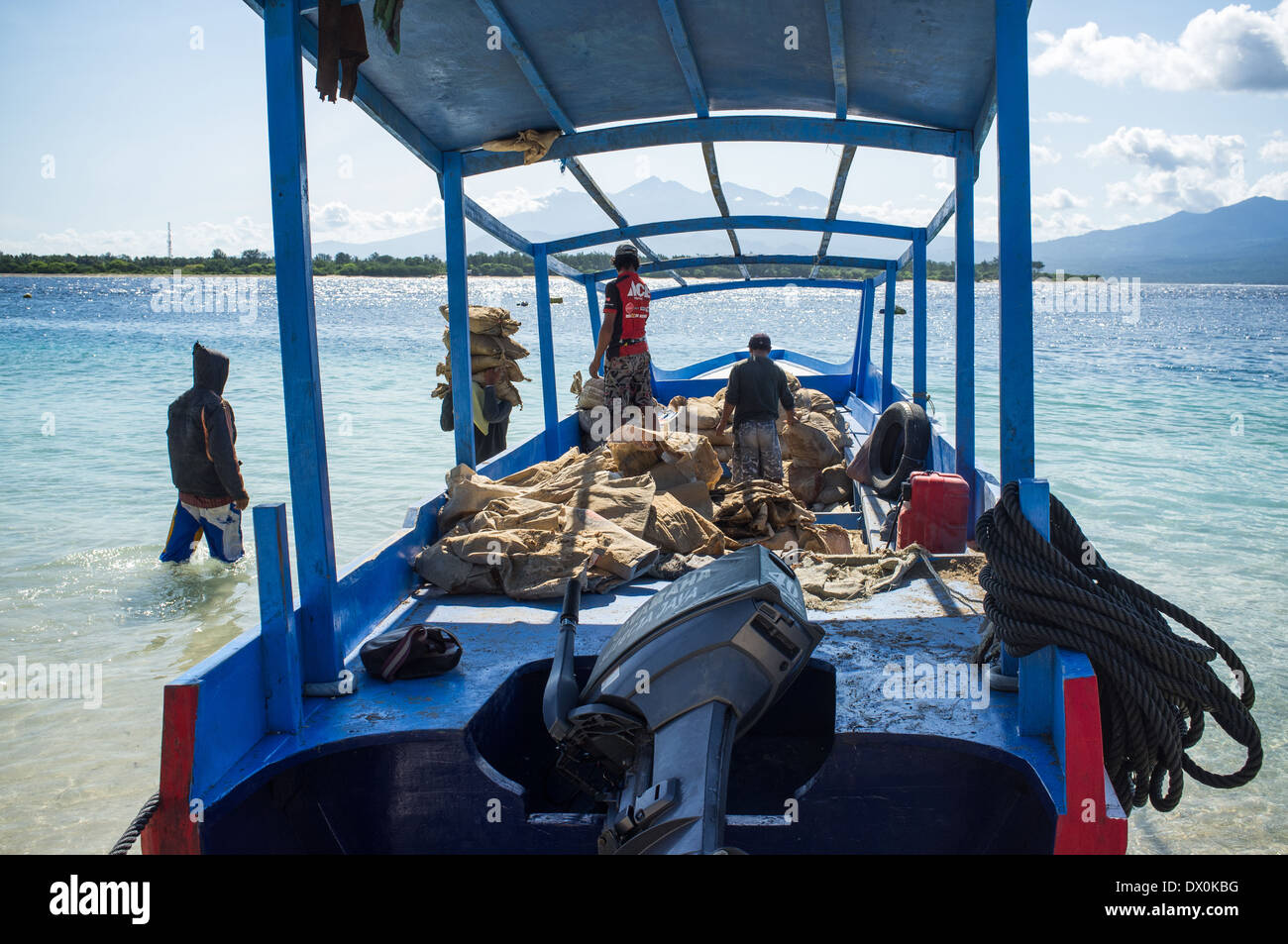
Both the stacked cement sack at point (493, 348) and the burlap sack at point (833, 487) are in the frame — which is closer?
the burlap sack at point (833, 487)

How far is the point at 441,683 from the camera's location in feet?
10.9

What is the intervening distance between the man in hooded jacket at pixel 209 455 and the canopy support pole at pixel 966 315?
16.1ft

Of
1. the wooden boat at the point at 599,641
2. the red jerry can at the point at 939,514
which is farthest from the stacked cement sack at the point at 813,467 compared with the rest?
the wooden boat at the point at 599,641

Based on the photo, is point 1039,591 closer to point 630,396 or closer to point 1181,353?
point 630,396

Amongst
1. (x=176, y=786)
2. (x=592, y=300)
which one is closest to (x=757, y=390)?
(x=592, y=300)

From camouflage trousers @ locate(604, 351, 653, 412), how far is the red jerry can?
2.95 meters

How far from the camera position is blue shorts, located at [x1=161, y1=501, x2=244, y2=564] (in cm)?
712

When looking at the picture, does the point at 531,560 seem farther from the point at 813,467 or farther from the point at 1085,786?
the point at 813,467

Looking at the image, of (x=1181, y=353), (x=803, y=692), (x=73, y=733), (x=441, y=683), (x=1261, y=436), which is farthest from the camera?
(x=1181, y=353)

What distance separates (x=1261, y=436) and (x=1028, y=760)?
63.6 feet

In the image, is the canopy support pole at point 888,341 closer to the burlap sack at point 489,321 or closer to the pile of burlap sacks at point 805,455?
the pile of burlap sacks at point 805,455

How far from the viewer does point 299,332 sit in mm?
3088

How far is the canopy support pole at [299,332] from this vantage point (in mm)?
3059
